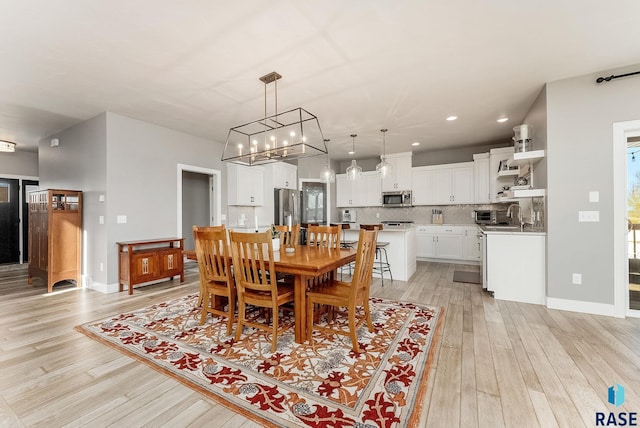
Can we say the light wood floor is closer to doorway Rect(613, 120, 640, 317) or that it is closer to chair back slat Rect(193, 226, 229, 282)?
doorway Rect(613, 120, 640, 317)

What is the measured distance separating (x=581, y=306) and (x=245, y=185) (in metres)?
5.62

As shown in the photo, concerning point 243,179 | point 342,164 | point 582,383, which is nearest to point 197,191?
point 243,179

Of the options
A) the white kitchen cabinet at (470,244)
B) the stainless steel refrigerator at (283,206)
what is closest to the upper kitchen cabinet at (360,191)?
the stainless steel refrigerator at (283,206)

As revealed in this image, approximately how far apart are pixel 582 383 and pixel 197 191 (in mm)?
7145

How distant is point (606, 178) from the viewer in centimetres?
296

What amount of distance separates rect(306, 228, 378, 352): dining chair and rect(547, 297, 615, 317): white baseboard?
2.35m

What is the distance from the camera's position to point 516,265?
11.5ft

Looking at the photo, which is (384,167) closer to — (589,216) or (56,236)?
(589,216)

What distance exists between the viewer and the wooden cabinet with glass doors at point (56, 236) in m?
4.13

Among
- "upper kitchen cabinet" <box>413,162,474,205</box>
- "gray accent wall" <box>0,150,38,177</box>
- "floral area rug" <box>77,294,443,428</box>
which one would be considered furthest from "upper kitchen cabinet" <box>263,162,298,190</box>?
"gray accent wall" <box>0,150,38,177</box>

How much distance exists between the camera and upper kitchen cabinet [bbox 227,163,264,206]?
18.8 feet

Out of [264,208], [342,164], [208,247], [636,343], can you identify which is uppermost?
[342,164]

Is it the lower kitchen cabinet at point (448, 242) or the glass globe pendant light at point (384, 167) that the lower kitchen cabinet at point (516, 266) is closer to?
the glass globe pendant light at point (384, 167)

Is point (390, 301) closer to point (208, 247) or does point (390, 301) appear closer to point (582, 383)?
point (582, 383)
